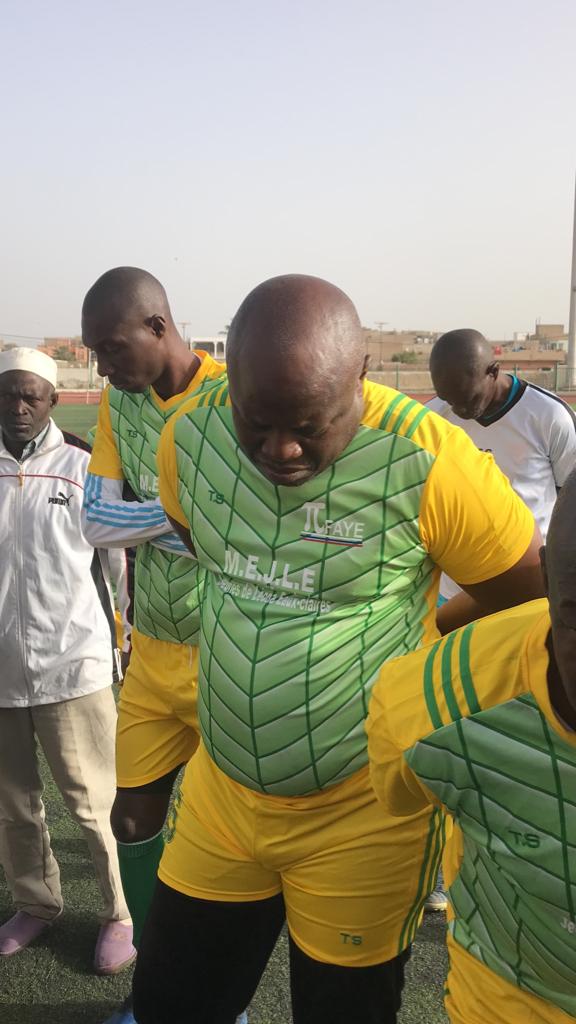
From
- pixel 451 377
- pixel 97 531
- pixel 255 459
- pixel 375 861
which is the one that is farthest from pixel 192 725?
pixel 451 377

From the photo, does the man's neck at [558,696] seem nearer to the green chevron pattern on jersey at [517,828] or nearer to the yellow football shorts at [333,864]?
the green chevron pattern on jersey at [517,828]

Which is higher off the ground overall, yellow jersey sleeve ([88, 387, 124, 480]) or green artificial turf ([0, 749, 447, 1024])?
yellow jersey sleeve ([88, 387, 124, 480])

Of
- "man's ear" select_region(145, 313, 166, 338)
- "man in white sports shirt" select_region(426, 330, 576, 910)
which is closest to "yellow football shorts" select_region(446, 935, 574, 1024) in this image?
"man's ear" select_region(145, 313, 166, 338)

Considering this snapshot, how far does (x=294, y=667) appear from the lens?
6.28ft

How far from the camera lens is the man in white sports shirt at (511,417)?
427 cm

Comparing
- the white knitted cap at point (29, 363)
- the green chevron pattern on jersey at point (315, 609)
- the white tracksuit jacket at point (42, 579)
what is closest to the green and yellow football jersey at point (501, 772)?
the green chevron pattern on jersey at point (315, 609)

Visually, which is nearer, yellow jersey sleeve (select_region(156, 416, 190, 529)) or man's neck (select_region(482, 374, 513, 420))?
yellow jersey sleeve (select_region(156, 416, 190, 529))

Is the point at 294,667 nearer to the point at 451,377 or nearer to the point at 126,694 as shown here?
the point at 126,694

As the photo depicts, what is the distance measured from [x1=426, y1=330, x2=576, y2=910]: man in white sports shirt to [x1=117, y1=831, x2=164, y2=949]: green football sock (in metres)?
2.04

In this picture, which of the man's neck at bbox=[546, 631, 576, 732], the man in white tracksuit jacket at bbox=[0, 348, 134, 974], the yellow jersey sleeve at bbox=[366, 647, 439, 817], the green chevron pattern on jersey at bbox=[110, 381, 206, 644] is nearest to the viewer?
the man's neck at bbox=[546, 631, 576, 732]

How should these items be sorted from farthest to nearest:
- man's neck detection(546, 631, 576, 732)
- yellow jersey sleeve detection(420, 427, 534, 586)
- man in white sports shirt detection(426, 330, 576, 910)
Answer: man in white sports shirt detection(426, 330, 576, 910) < yellow jersey sleeve detection(420, 427, 534, 586) < man's neck detection(546, 631, 576, 732)

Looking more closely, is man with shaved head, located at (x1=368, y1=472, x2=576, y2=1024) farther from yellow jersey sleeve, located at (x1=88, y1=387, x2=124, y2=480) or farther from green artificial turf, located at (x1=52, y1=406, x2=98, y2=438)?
green artificial turf, located at (x1=52, y1=406, x2=98, y2=438)

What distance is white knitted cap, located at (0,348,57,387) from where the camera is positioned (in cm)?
328

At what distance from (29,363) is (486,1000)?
101 inches
